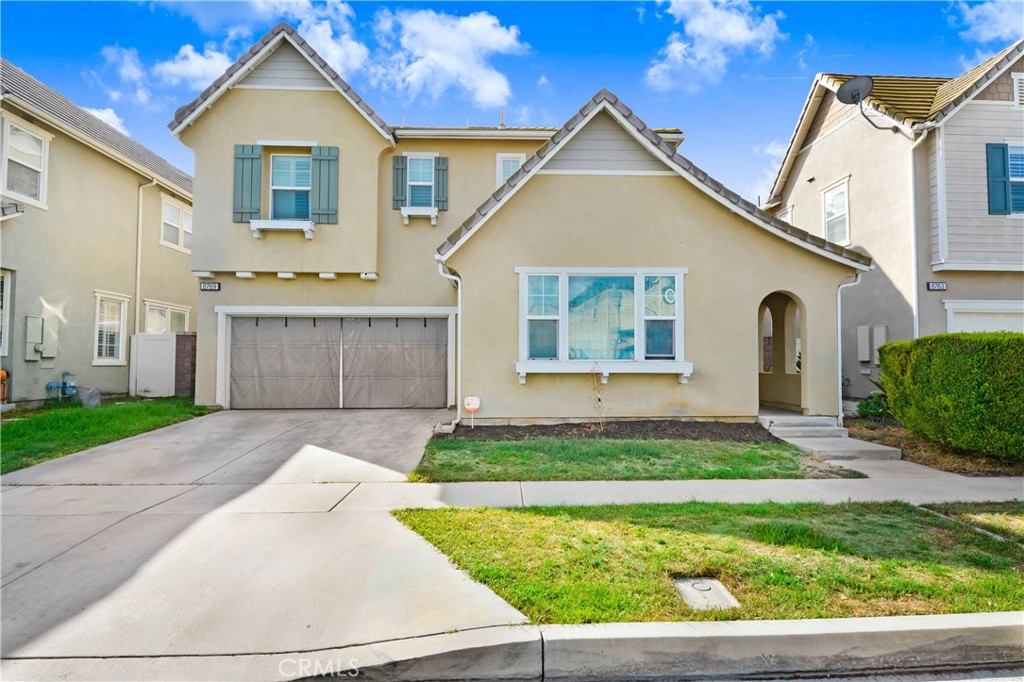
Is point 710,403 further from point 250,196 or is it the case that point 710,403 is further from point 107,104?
point 107,104

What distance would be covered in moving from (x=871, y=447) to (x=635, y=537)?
18.7 ft

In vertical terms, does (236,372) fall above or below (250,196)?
below

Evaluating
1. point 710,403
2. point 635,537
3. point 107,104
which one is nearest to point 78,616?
point 635,537

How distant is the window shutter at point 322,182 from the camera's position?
35.4 feet

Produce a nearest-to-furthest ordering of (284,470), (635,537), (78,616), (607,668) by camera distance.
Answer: (607,668), (78,616), (635,537), (284,470)

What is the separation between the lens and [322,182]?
10.8m

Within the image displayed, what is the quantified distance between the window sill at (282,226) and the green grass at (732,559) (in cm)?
804

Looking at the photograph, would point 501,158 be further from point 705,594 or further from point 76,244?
point 76,244

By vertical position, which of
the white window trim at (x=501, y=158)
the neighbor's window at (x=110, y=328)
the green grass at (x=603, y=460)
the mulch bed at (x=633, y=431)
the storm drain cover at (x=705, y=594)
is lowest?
the storm drain cover at (x=705, y=594)

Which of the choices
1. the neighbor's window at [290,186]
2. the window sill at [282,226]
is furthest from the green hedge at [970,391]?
the neighbor's window at [290,186]

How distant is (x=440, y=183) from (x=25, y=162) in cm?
941

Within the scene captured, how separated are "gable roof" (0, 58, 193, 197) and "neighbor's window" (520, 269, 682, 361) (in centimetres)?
1182

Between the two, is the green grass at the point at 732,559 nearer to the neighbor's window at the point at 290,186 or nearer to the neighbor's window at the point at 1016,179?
the neighbor's window at the point at 290,186

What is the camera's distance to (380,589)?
325 centimetres
